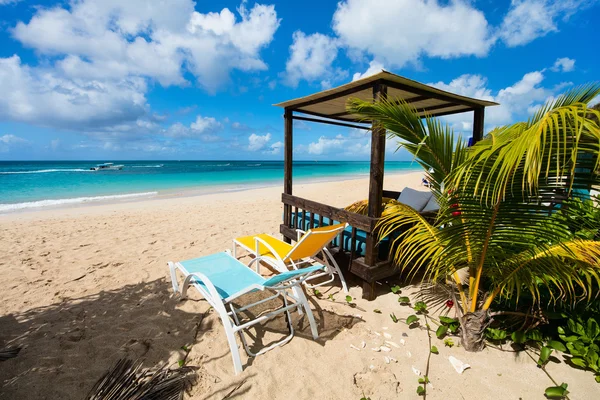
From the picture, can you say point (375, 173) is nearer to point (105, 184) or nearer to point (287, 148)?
point (287, 148)

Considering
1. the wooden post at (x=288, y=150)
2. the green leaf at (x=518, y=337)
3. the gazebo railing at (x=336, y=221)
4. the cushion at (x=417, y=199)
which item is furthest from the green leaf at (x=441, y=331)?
the wooden post at (x=288, y=150)

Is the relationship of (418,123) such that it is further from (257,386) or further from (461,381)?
(257,386)

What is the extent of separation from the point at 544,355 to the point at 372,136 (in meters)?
2.33

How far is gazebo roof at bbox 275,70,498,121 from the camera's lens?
292 cm

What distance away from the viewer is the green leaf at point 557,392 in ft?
6.26

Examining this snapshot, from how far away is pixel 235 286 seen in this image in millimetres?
2705

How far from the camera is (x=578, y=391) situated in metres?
1.98

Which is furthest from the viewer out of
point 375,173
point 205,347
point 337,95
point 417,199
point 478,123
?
point 417,199

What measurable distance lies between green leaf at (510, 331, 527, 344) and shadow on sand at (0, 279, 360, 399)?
1317mm

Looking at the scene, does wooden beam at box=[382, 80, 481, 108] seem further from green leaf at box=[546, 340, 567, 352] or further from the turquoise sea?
green leaf at box=[546, 340, 567, 352]

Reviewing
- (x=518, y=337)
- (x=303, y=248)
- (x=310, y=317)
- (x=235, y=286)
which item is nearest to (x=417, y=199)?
(x=303, y=248)

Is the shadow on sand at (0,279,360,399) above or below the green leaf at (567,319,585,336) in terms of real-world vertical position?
below

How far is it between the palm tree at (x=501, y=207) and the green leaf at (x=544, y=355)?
39cm

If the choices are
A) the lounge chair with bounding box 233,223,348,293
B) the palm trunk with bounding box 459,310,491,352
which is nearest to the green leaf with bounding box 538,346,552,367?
the palm trunk with bounding box 459,310,491,352
